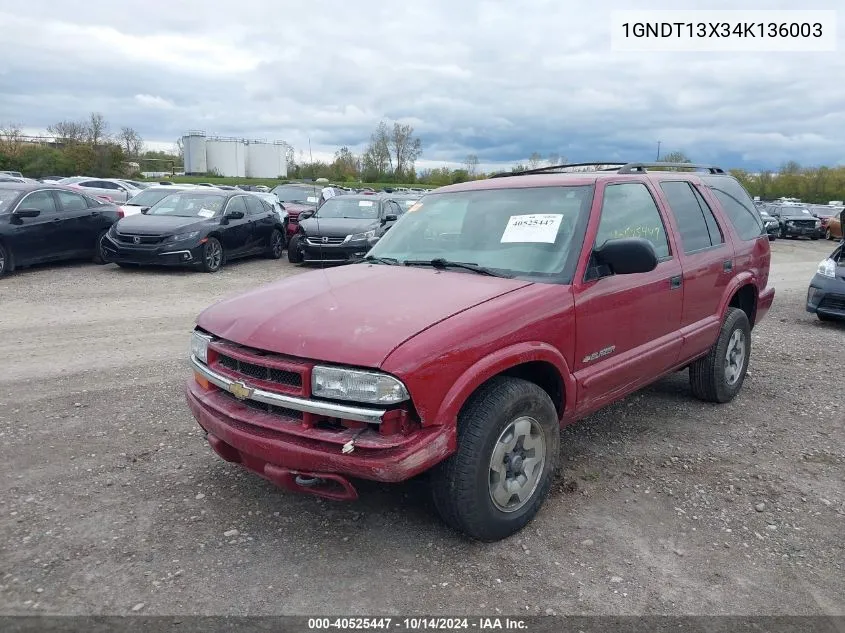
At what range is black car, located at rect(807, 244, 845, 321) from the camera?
8.62 m

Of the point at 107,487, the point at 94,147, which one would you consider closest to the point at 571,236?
the point at 107,487

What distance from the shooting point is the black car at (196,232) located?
11781 mm

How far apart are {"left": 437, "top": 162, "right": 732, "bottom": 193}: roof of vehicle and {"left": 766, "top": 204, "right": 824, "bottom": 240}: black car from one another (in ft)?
88.2

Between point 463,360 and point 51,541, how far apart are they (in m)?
2.23

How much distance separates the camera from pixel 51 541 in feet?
10.7

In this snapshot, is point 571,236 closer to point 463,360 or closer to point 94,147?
point 463,360

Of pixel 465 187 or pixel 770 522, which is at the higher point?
pixel 465 187

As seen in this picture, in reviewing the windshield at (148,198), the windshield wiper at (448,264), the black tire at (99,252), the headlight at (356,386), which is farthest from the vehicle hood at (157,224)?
the headlight at (356,386)

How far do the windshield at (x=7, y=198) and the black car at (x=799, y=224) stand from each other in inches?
1111

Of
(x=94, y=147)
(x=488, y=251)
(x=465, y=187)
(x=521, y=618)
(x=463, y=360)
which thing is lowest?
(x=521, y=618)

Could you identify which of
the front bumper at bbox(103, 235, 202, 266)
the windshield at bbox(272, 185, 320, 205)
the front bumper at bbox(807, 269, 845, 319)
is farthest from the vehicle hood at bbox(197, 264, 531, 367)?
the windshield at bbox(272, 185, 320, 205)

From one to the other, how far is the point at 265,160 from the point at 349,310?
97.1m

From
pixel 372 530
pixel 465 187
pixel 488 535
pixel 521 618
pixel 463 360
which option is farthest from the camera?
pixel 465 187

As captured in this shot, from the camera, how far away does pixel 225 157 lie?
93500mm
